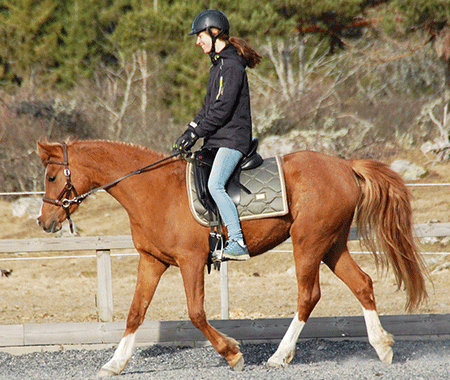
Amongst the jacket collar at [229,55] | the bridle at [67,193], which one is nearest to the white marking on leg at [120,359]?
the bridle at [67,193]

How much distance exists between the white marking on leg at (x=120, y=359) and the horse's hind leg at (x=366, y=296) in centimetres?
179

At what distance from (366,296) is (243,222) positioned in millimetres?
1210

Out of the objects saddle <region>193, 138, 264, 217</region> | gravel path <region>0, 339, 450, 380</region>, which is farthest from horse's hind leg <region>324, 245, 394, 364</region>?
saddle <region>193, 138, 264, 217</region>

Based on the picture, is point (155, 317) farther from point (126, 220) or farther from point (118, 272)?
point (126, 220)

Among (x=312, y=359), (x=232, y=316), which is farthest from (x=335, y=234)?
(x=232, y=316)

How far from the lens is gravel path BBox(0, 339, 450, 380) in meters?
4.50

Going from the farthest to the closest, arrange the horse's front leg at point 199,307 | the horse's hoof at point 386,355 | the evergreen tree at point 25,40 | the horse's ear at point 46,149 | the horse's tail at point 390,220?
the evergreen tree at point 25,40 → the horse's tail at point 390,220 → the horse's hoof at point 386,355 → the horse's ear at point 46,149 → the horse's front leg at point 199,307

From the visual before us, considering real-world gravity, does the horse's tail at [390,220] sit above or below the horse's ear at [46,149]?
below

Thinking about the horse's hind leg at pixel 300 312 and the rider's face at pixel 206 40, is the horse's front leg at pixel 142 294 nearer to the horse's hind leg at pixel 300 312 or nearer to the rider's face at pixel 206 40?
the horse's hind leg at pixel 300 312

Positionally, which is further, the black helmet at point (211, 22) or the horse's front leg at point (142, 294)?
the horse's front leg at point (142, 294)

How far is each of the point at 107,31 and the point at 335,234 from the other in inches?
692

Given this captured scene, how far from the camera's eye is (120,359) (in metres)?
4.79

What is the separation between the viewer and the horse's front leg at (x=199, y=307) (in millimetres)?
4637

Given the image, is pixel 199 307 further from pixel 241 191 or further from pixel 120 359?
pixel 241 191
